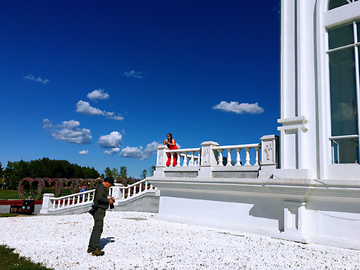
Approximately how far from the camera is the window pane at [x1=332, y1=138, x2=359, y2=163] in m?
7.50

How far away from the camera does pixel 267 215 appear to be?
28.3ft

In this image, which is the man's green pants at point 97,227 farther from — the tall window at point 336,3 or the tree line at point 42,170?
the tree line at point 42,170

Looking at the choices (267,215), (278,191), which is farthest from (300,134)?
(267,215)

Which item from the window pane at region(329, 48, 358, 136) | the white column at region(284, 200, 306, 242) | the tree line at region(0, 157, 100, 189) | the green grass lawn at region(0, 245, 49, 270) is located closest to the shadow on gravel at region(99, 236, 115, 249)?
the green grass lawn at region(0, 245, 49, 270)

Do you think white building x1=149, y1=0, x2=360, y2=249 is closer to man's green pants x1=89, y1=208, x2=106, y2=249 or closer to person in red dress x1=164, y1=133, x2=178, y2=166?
person in red dress x1=164, y1=133, x2=178, y2=166

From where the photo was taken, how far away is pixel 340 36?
8.65 m

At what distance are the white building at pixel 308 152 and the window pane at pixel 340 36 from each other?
30 mm

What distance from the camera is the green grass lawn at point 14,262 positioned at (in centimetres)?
525

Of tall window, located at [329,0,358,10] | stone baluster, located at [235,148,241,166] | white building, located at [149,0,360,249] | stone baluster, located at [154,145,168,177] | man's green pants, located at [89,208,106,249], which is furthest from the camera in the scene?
stone baluster, located at [154,145,168,177]

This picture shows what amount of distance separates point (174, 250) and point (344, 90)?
745 centimetres

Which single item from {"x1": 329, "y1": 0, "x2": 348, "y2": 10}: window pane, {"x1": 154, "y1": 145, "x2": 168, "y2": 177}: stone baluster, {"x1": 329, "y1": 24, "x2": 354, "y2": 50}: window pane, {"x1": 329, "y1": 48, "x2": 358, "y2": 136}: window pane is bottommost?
{"x1": 154, "y1": 145, "x2": 168, "y2": 177}: stone baluster

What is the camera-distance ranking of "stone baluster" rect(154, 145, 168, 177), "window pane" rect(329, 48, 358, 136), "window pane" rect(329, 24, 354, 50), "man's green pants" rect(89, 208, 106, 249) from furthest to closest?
"stone baluster" rect(154, 145, 168, 177) < "window pane" rect(329, 24, 354, 50) < "window pane" rect(329, 48, 358, 136) < "man's green pants" rect(89, 208, 106, 249)

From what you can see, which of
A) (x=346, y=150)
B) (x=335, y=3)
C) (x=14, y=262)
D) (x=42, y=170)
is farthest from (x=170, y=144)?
(x=42, y=170)

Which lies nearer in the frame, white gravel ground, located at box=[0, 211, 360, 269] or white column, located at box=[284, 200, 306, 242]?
white gravel ground, located at box=[0, 211, 360, 269]
